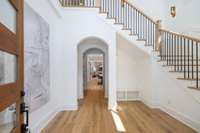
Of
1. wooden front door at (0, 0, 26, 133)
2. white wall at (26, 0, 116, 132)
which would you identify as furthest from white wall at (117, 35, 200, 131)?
wooden front door at (0, 0, 26, 133)

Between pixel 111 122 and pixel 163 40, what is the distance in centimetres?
360

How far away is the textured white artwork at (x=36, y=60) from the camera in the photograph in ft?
9.96

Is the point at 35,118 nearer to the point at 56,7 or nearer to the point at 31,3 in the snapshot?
the point at 31,3

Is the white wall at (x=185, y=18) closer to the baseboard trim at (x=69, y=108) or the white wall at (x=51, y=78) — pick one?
the white wall at (x=51, y=78)

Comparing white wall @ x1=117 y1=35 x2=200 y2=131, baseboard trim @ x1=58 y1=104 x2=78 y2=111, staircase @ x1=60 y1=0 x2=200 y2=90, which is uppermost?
staircase @ x1=60 y1=0 x2=200 y2=90

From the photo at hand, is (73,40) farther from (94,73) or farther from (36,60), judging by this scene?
(94,73)

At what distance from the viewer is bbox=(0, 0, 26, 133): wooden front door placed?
1440 mm

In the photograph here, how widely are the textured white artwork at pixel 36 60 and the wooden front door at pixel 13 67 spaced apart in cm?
139

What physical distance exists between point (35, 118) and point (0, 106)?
248 centimetres

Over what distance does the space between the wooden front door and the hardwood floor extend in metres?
2.46

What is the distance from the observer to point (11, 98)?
141cm

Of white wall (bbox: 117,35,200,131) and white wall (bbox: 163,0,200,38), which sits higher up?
white wall (bbox: 163,0,200,38)

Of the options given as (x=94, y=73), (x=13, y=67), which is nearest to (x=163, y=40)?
(x=13, y=67)

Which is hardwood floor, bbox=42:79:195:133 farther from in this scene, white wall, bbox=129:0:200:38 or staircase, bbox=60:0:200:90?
white wall, bbox=129:0:200:38
